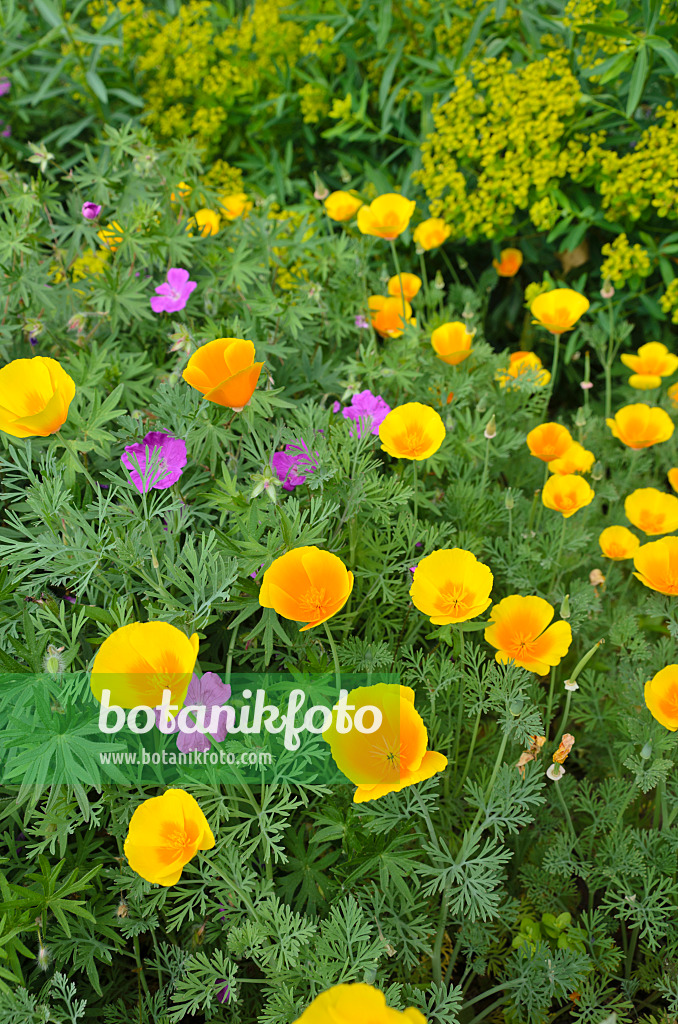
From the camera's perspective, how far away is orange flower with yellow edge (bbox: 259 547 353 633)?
0.87m

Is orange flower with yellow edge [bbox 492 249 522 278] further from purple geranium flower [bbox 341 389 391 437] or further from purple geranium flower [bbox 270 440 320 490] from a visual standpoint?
purple geranium flower [bbox 270 440 320 490]

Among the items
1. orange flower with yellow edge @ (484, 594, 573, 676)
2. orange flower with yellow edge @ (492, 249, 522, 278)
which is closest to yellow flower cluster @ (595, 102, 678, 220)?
orange flower with yellow edge @ (492, 249, 522, 278)

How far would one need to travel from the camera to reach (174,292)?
1.49 metres

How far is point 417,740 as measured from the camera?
88 cm

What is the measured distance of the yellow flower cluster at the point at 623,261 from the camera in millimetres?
1937

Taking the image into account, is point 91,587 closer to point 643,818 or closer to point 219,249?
point 219,249

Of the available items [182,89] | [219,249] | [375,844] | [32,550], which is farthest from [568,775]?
[182,89]

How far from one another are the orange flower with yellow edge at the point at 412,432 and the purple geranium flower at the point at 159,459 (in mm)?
319

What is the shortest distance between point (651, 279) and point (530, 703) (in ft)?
5.15

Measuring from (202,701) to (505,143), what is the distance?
173cm

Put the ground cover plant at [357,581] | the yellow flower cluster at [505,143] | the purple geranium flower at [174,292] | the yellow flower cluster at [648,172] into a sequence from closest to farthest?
the ground cover plant at [357,581] → the purple geranium flower at [174,292] → the yellow flower cluster at [648,172] → the yellow flower cluster at [505,143]

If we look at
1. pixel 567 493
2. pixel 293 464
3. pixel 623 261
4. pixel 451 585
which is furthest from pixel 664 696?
pixel 623 261

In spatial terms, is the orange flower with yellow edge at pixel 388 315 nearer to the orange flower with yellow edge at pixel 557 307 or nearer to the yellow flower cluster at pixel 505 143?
the orange flower with yellow edge at pixel 557 307

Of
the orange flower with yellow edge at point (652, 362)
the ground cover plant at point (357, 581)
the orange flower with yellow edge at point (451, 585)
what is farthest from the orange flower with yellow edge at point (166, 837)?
the orange flower with yellow edge at point (652, 362)
